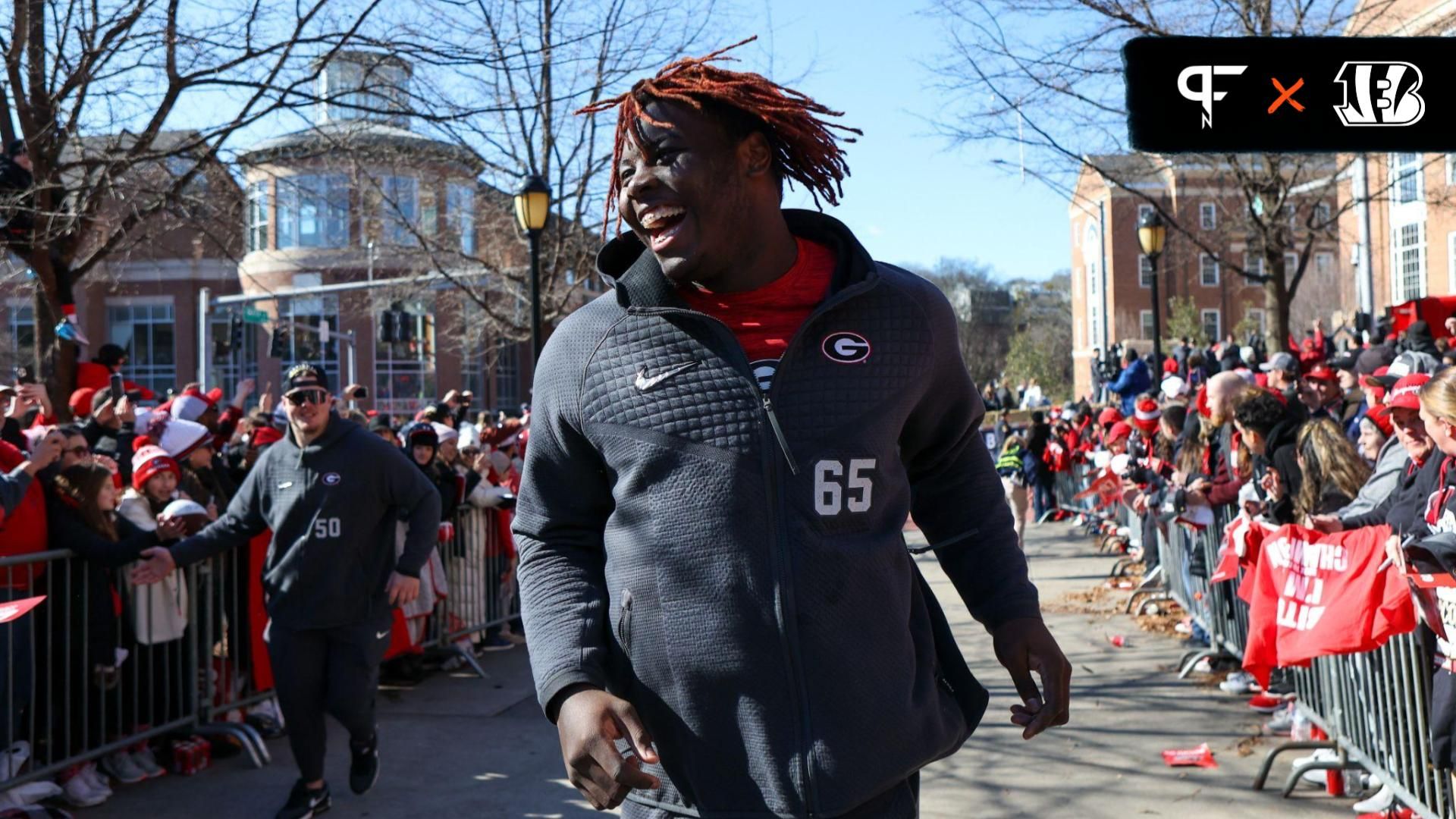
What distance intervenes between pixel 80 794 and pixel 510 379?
57.7 m

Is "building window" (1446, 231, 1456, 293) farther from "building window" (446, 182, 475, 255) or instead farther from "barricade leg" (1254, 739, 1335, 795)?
"barricade leg" (1254, 739, 1335, 795)

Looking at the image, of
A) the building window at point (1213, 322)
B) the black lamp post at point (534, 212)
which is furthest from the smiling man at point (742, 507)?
the building window at point (1213, 322)

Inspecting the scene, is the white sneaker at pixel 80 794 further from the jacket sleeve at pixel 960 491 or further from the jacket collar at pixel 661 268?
the jacket sleeve at pixel 960 491

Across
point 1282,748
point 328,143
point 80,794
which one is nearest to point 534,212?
point 328,143

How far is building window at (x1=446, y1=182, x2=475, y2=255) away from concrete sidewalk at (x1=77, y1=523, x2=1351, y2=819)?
10915 mm

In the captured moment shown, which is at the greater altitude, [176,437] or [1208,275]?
[1208,275]

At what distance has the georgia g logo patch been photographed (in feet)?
7.79

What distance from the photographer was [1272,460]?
307 inches

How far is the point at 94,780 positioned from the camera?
6629mm

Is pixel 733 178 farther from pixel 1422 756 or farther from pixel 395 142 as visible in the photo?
pixel 395 142

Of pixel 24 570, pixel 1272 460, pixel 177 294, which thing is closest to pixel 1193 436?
pixel 1272 460

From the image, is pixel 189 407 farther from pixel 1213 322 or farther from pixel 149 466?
pixel 1213 322

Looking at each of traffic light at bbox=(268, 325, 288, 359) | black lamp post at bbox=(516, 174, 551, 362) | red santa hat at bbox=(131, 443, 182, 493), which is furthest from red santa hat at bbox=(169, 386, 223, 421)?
traffic light at bbox=(268, 325, 288, 359)

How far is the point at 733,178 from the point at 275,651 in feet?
14.8
